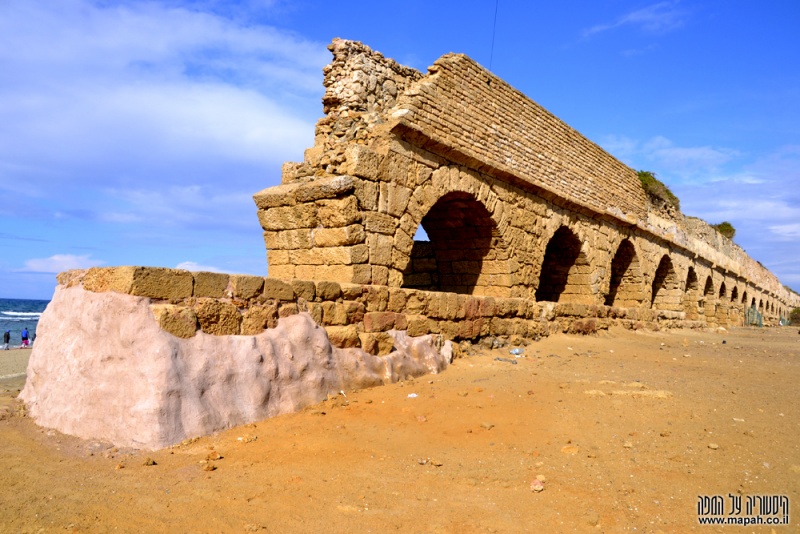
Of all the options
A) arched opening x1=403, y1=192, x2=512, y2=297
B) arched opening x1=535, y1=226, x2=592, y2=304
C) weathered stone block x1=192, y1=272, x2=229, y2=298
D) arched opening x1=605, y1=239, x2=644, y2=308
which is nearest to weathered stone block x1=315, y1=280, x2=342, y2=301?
weathered stone block x1=192, y1=272, x2=229, y2=298

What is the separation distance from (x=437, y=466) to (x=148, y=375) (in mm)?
1914

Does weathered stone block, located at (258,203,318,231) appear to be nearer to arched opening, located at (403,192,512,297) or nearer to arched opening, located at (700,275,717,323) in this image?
arched opening, located at (403,192,512,297)

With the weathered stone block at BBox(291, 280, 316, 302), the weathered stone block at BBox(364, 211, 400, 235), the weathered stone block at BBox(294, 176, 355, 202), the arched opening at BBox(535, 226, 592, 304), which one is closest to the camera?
the weathered stone block at BBox(291, 280, 316, 302)

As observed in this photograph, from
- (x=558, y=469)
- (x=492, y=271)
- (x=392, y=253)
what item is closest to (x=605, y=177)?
(x=492, y=271)

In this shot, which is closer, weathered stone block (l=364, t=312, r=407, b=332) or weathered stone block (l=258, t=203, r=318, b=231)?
weathered stone block (l=364, t=312, r=407, b=332)

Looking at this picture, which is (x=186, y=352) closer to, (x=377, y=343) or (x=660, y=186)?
(x=377, y=343)

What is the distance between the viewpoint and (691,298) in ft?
62.4

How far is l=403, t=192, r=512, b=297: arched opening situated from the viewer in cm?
852

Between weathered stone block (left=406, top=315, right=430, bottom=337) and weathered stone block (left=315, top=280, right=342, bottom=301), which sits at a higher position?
weathered stone block (left=315, top=280, right=342, bottom=301)

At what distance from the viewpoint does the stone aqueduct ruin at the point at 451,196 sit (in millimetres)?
6359

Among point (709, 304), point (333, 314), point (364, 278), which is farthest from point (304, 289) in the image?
point (709, 304)

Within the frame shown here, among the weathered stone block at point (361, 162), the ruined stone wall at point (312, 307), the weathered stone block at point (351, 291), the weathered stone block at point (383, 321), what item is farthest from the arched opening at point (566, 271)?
the weathered stone block at point (351, 291)

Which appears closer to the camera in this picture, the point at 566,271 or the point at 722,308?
the point at 566,271

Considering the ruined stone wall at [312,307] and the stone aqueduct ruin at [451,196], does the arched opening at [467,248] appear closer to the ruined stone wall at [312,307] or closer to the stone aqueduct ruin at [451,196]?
the stone aqueduct ruin at [451,196]
